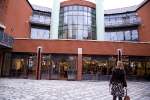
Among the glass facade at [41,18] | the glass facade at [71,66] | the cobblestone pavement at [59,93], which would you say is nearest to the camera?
the cobblestone pavement at [59,93]

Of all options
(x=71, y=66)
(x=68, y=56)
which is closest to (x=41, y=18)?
(x=68, y=56)

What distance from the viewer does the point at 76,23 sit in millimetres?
40406

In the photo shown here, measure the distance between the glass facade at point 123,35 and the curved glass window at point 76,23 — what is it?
509cm

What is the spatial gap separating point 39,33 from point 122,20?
1543 cm

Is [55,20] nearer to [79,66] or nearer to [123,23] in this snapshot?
[123,23]

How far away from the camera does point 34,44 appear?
2944 cm

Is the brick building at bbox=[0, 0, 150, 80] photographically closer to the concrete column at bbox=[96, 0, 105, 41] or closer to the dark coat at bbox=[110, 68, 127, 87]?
the concrete column at bbox=[96, 0, 105, 41]

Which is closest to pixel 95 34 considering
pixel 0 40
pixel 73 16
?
pixel 73 16

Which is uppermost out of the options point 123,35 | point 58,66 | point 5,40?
point 123,35

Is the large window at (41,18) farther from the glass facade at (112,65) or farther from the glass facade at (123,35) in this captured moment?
the glass facade at (112,65)

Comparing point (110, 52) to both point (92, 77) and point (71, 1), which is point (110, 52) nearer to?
point (92, 77)

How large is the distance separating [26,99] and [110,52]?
1948cm

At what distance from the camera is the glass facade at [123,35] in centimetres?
4247

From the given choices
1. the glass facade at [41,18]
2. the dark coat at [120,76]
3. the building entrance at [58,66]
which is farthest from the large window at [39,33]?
the dark coat at [120,76]
